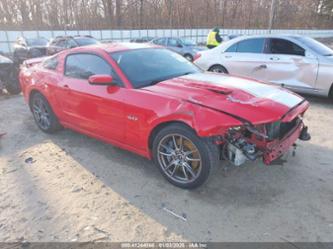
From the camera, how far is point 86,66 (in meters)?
4.15

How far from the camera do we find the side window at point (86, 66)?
382 centimetres

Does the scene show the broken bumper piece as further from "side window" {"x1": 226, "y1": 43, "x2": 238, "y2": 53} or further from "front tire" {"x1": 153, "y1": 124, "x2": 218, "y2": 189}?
"side window" {"x1": 226, "y1": 43, "x2": 238, "y2": 53}

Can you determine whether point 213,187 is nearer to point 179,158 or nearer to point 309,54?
point 179,158

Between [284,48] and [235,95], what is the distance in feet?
13.8

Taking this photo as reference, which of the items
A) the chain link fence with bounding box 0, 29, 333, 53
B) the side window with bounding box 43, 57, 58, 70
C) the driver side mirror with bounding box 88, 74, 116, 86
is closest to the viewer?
the driver side mirror with bounding box 88, 74, 116, 86

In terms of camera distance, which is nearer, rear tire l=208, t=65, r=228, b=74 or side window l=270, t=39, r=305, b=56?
side window l=270, t=39, r=305, b=56

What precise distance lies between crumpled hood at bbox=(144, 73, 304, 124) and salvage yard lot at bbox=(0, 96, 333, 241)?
87 cm

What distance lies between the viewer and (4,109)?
22.5 ft

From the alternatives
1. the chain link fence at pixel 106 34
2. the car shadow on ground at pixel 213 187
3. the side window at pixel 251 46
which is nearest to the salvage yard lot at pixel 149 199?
the car shadow on ground at pixel 213 187

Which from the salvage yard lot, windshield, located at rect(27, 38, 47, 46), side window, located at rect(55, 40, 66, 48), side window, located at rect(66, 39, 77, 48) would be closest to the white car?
the salvage yard lot

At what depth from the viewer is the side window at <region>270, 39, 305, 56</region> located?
6.43 m

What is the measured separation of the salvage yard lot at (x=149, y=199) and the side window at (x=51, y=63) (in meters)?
1.43

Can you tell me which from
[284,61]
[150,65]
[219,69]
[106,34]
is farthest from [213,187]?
[106,34]

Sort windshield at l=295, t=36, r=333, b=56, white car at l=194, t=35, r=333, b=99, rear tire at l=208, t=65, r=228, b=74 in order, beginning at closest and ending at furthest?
1. white car at l=194, t=35, r=333, b=99
2. windshield at l=295, t=36, r=333, b=56
3. rear tire at l=208, t=65, r=228, b=74
